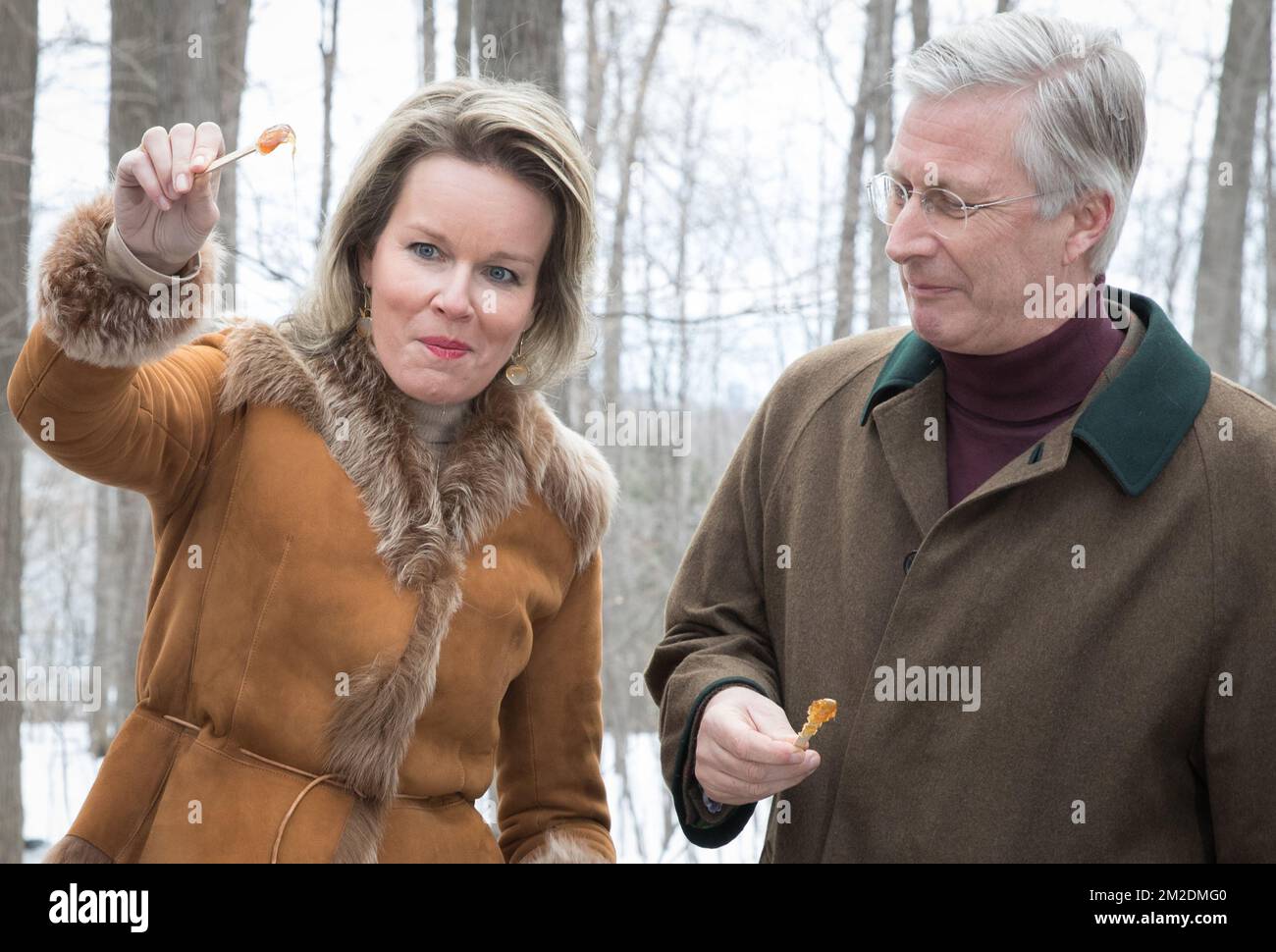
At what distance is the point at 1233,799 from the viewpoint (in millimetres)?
1865

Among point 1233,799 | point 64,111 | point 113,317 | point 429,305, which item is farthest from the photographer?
point 64,111

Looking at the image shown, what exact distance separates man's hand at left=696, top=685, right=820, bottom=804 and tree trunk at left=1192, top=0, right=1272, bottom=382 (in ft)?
19.6

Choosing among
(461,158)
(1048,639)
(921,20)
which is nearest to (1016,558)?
(1048,639)

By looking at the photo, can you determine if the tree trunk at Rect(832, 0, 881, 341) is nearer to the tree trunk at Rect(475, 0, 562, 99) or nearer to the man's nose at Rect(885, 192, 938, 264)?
the tree trunk at Rect(475, 0, 562, 99)

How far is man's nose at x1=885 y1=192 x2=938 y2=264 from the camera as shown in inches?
79.7

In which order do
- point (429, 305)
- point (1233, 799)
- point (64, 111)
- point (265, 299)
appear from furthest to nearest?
point (64, 111)
point (265, 299)
point (429, 305)
point (1233, 799)
